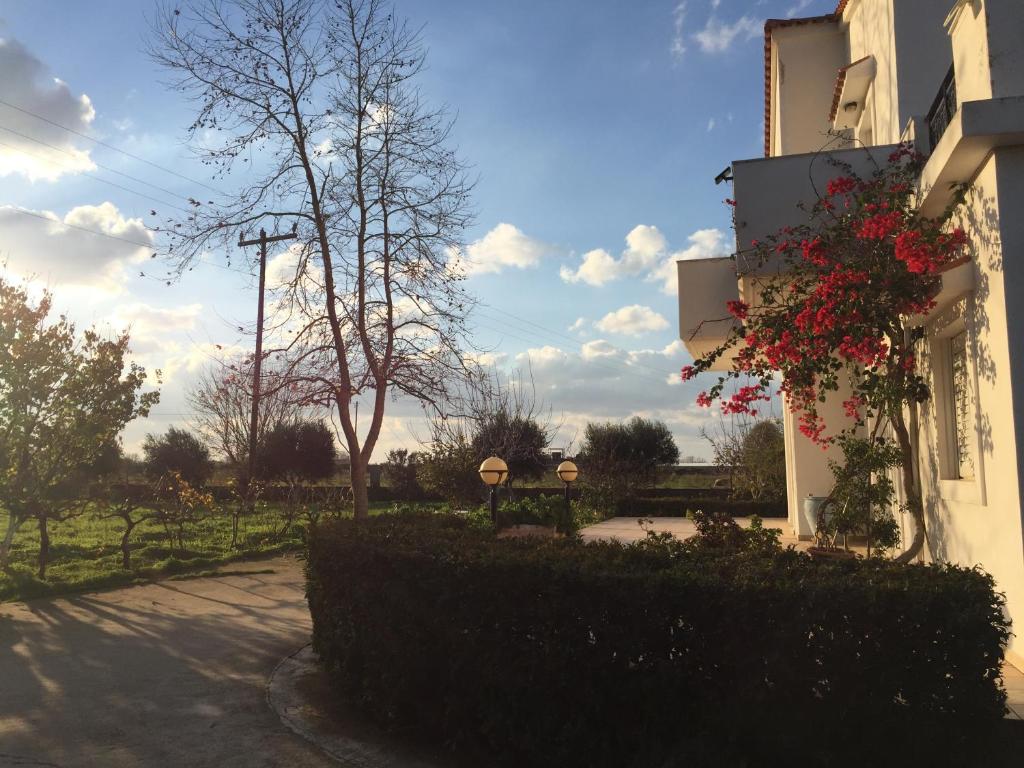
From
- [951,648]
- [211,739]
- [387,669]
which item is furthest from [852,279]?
[211,739]

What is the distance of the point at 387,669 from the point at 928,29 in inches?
341

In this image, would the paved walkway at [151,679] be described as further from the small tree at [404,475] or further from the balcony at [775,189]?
the small tree at [404,475]

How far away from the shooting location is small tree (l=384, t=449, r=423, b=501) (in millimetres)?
28453

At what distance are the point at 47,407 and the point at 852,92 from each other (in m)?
11.5

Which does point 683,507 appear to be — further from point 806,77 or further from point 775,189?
point 775,189

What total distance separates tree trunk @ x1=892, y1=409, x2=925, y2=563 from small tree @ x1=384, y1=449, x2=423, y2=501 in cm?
2163

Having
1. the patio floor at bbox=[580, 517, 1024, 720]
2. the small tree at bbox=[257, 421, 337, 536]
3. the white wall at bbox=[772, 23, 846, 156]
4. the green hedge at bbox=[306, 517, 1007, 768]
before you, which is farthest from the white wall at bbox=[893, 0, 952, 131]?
the small tree at bbox=[257, 421, 337, 536]

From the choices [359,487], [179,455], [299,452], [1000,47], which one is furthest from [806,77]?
[179,455]

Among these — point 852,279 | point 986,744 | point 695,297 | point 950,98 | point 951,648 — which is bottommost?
point 986,744

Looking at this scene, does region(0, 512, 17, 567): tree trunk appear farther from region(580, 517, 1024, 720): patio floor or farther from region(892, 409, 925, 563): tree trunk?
region(892, 409, 925, 563): tree trunk

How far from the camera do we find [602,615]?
12.9 feet

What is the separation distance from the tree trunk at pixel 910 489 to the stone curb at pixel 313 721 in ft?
17.1

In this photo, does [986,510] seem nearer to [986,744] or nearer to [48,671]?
[986,744]

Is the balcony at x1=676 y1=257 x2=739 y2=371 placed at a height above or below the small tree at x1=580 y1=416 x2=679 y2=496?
above
